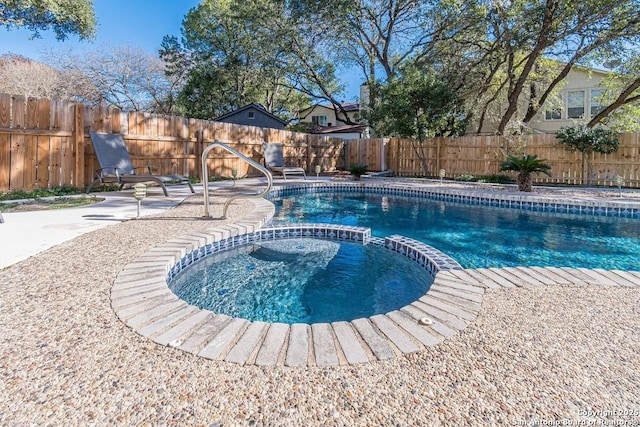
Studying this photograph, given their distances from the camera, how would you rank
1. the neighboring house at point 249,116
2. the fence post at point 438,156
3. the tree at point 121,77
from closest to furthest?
the fence post at point 438,156 < the neighboring house at point 249,116 < the tree at point 121,77

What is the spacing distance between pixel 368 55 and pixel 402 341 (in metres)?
19.7

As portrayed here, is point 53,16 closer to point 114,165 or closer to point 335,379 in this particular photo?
point 114,165

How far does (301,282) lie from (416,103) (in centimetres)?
1085

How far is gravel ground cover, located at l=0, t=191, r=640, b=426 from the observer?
133cm

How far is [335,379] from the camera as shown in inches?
60.6

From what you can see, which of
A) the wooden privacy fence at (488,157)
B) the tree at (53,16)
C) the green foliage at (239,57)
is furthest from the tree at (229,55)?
the tree at (53,16)

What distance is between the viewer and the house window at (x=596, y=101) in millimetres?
17002

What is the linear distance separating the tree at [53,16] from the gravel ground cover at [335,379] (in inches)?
597

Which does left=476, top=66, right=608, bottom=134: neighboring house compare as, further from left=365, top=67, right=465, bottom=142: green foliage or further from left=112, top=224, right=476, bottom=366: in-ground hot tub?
left=112, top=224, right=476, bottom=366: in-ground hot tub

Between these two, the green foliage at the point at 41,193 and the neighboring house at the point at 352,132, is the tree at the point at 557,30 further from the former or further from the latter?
the green foliage at the point at 41,193

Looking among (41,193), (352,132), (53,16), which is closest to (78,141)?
(41,193)

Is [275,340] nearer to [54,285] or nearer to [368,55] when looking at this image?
[54,285]

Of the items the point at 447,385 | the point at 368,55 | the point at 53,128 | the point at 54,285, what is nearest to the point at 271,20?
the point at 368,55

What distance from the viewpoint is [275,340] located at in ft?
5.98
